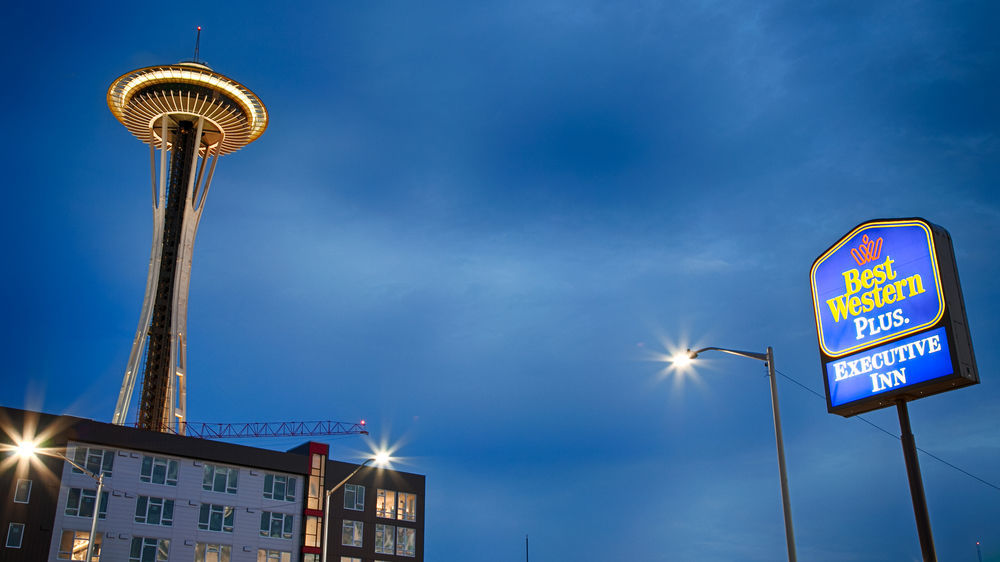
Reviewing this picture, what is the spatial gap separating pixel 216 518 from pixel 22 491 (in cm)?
1498

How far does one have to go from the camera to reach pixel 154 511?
69.7 metres

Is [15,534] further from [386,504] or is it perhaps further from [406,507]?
[406,507]

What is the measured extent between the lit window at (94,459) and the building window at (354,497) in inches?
820

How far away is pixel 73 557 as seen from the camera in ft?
210

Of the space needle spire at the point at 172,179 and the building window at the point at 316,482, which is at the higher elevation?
the space needle spire at the point at 172,179

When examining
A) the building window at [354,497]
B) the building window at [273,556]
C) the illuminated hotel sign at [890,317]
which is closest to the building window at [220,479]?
the building window at [273,556]

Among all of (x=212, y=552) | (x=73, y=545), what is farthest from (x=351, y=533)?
(x=73, y=545)

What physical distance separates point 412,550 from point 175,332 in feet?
114

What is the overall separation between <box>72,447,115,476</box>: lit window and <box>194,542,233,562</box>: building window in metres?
8.92

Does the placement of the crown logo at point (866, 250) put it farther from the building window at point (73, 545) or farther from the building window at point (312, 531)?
the building window at point (312, 531)

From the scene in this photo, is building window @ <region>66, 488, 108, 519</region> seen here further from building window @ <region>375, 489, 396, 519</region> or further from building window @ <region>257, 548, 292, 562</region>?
building window @ <region>375, 489, 396, 519</region>

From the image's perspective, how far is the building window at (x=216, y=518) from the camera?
7200 centimetres

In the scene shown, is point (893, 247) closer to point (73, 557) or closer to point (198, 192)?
point (73, 557)

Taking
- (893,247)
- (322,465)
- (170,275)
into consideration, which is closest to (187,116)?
(170,275)
